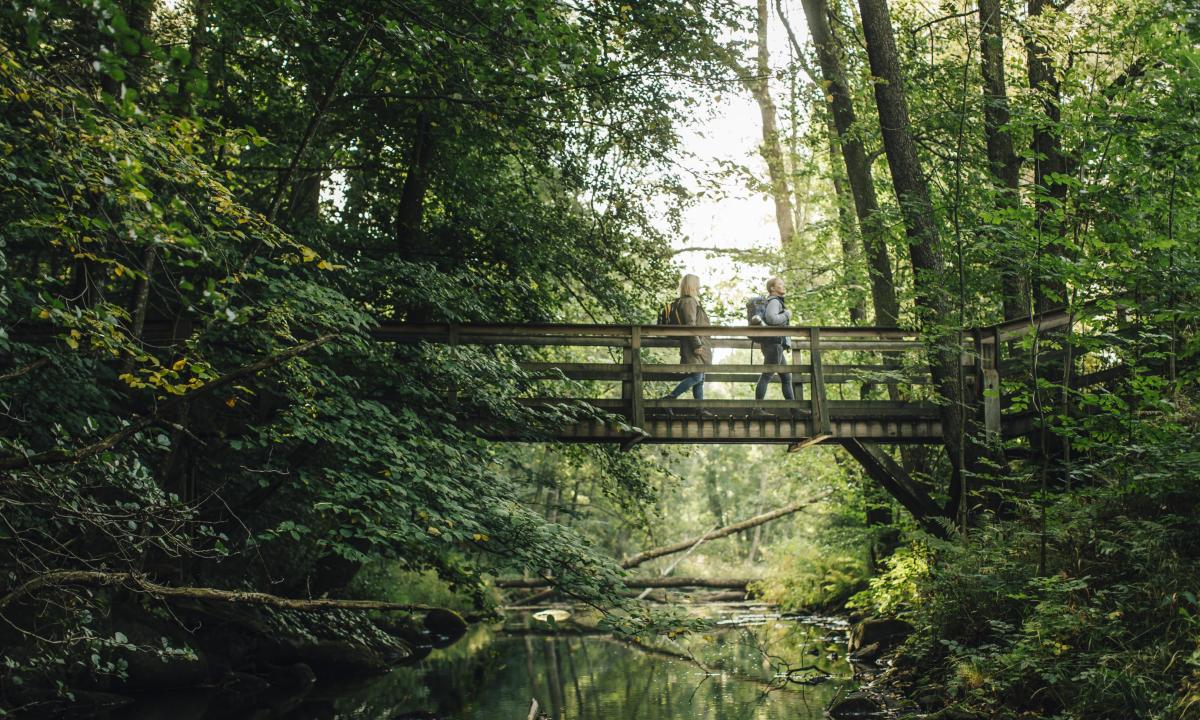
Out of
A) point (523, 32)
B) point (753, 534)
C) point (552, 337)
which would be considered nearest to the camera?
point (523, 32)

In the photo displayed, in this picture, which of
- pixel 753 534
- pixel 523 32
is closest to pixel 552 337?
pixel 523 32

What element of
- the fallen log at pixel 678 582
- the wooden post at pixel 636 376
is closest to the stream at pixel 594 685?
the wooden post at pixel 636 376

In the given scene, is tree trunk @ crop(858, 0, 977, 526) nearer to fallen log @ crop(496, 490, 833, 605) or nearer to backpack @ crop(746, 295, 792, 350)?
backpack @ crop(746, 295, 792, 350)

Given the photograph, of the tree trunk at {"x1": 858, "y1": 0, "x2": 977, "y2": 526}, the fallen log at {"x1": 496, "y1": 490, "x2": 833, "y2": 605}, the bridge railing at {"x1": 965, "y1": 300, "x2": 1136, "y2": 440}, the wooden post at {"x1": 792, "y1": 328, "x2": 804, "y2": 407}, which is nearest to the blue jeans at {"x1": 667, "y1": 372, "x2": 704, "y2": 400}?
the wooden post at {"x1": 792, "y1": 328, "x2": 804, "y2": 407}

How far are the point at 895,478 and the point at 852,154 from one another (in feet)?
16.4

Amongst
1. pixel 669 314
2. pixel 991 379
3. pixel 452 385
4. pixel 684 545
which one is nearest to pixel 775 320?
pixel 669 314

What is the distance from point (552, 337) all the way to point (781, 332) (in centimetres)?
269

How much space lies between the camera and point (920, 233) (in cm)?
930

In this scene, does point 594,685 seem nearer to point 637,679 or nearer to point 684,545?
point 637,679

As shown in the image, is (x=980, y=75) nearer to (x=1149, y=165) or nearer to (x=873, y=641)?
(x=1149, y=165)

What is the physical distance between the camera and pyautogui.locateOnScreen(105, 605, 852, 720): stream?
9016mm

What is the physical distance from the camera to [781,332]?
1038cm

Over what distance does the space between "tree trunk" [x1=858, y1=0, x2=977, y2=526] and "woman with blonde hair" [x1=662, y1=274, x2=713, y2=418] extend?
243cm

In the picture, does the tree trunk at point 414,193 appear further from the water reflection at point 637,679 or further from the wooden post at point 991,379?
the wooden post at point 991,379
